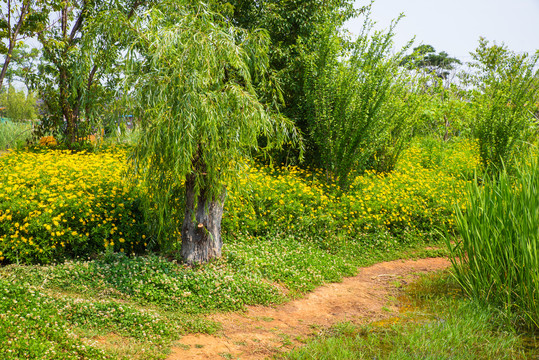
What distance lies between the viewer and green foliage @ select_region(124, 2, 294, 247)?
13.7ft

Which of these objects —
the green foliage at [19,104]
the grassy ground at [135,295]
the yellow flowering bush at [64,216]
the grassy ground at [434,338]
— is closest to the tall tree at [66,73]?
the yellow flowering bush at [64,216]

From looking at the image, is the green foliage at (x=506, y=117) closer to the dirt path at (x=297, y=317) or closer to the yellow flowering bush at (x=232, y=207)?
the yellow flowering bush at (x=232, y=207)

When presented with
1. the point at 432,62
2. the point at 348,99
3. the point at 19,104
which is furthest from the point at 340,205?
the point at 432,62

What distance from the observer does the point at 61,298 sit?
3.76m

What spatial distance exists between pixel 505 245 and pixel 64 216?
4.95 metres

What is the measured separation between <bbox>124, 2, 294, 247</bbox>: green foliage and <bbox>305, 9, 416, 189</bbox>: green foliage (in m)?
3.26

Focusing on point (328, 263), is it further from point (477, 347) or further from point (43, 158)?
point (43, 158)

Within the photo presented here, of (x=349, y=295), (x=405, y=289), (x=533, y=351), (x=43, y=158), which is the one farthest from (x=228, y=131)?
(x=43, y=158)

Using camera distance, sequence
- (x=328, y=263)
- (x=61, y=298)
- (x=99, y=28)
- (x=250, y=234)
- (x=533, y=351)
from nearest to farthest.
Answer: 1. (x=533, y=351)
2. (x=61, y=298)
3. (x=99, y=28)
4. (x=328, y=263)
5. (x=250, y=234)

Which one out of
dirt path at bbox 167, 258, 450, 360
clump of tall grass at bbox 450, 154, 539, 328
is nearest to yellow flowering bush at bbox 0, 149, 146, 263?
dirt path at bbox 167, 258, 450, 360

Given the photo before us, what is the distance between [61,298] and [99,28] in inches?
123

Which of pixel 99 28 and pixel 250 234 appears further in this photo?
pixel 250 234

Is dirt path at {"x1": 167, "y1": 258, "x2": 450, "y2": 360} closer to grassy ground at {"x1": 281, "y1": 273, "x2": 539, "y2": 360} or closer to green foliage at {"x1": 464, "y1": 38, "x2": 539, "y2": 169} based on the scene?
grassy ground at {"x1": 281, "y1": 273, "x2": 539, "y2": 360}

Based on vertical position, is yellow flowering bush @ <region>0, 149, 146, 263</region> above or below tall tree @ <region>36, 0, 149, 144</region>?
below
